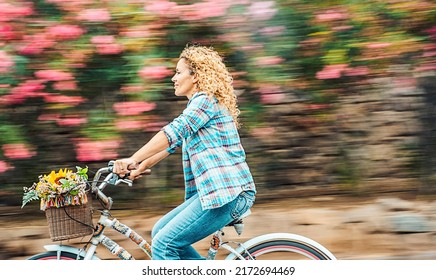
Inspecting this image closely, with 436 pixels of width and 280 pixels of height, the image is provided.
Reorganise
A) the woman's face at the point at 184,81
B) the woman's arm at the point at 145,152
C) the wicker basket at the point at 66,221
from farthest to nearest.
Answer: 1. the woman's face at the point at 184,81
2. the wicker basket at the point at 66,221
3. the woman's arm at the point at 145,152

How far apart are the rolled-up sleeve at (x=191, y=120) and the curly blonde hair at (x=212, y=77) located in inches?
3.9

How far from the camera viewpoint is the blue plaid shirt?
3520mm

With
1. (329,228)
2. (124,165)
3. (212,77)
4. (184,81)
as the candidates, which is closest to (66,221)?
(124,165)

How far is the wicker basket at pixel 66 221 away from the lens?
360 cm

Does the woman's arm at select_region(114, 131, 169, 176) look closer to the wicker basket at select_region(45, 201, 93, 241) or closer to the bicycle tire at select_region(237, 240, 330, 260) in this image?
the wicker basket at select_region(45, 201, 93, 241)

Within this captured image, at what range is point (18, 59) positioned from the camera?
4.35m

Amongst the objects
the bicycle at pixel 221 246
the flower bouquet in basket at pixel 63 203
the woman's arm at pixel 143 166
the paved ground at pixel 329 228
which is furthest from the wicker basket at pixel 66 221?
the paved ground at pixel 329 228

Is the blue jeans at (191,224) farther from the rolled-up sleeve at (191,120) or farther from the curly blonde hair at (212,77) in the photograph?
the curly blonde hair at (212,77)

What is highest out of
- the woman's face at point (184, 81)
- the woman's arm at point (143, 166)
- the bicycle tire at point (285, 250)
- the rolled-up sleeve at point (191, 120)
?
the woman's face at point (184, 81)

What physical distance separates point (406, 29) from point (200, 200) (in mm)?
1880

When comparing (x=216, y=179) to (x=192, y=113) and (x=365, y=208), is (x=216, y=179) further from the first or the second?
(x=365, y=208)

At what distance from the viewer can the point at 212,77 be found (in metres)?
3.72

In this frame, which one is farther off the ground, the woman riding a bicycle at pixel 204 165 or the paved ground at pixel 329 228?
the woman riding a bicycle at pixel 204 165
